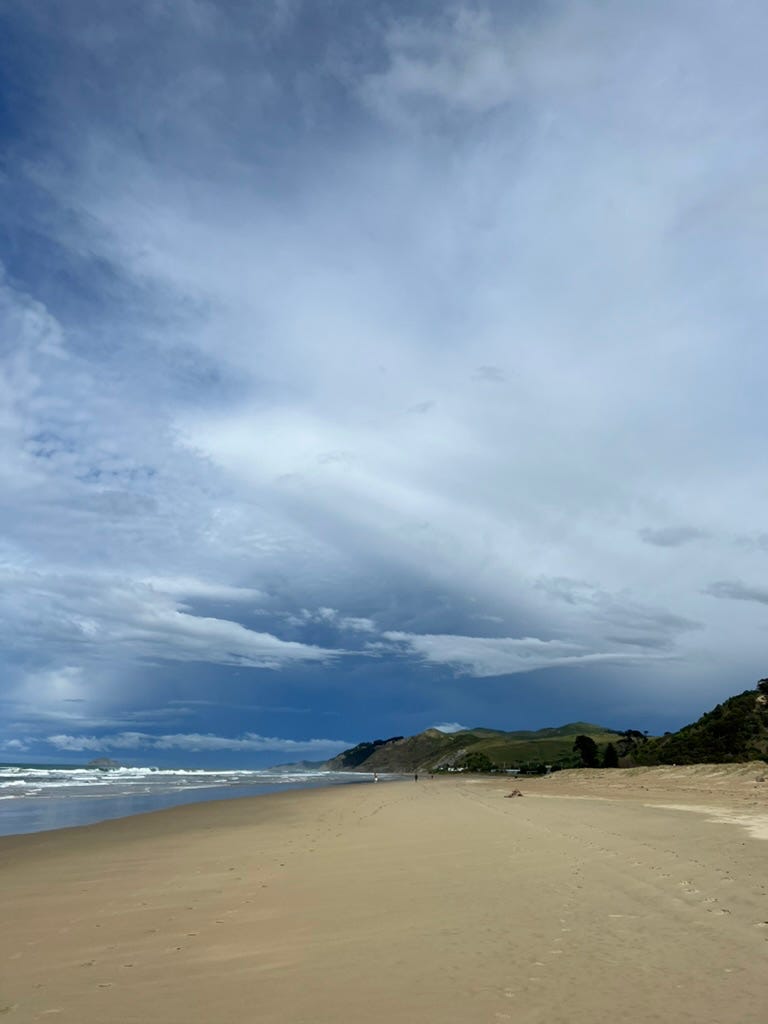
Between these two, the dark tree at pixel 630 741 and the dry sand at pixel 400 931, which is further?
the dark tree at pixel 630 741

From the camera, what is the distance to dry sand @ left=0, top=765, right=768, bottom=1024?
765 centimetres

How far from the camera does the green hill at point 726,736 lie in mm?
80188

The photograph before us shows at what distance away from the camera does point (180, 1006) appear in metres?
7.92

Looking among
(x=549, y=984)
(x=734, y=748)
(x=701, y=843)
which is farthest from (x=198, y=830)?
(x=734, y=748)

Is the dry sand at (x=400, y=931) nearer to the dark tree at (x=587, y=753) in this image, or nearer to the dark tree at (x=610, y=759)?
the dark tree at (x=610, y=759)

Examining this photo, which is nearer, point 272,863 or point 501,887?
point 501,887

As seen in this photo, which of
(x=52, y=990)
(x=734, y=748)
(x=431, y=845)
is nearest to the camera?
(x=52, y=990)

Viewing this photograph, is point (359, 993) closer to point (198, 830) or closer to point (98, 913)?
point (98, 913)

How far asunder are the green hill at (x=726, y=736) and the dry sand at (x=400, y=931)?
216 ft

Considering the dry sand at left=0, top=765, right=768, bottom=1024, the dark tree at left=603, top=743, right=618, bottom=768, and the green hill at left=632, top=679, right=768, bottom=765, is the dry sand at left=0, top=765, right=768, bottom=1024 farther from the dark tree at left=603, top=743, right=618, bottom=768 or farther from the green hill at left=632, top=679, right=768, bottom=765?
the dark tree at left=603, top=743, right=618, bottom=768

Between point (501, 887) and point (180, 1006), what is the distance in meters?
7.68

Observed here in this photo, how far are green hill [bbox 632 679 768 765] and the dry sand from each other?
6571 cm

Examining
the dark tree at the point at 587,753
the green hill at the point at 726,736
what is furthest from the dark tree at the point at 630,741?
the green hill at the point at 726,736

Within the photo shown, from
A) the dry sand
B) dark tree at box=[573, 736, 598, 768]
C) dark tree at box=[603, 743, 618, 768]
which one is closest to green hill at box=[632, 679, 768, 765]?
dark tree at box=[603, 743, 618, 768]
